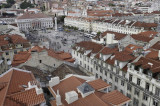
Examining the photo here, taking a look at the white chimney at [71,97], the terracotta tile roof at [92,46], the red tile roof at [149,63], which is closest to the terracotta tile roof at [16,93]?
the white chimney at [71,97]

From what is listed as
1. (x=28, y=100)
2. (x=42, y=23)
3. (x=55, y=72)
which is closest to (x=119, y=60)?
(x=55, y=72)

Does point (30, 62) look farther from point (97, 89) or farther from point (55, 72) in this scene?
point (97, 89)

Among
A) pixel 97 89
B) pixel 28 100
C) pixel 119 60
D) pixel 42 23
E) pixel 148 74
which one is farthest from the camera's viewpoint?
pixel 42 23

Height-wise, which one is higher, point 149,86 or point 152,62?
point 152,62

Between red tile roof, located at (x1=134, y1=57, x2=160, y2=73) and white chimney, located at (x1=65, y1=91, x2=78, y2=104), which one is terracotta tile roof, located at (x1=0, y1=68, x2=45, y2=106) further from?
red tile roof, located at (x1=134, y1=57, x2=160, y2=73)

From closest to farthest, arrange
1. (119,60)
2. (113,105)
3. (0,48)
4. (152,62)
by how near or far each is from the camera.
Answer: (113,105)
(152,62)
(119,60)
(0,48)

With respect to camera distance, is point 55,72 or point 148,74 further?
point 55,72
